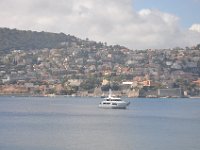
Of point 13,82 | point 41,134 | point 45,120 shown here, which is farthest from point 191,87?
point 41,134

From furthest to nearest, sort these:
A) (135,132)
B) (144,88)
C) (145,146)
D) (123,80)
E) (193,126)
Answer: (123,80), (144,88), (193,126), (135,132), (145,146)

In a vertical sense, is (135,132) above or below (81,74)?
below

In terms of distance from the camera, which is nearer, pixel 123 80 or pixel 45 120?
pixel 45 120

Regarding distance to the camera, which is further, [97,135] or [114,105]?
[114,105]

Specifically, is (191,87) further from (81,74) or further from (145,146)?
(145,146)

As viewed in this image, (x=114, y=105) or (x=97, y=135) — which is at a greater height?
(x=114, y=105)

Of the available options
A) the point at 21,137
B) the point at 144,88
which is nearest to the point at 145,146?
the point at 21,137

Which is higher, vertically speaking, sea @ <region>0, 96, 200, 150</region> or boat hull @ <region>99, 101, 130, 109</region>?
boat hull @ <region>99, 101, 130, 109</region>

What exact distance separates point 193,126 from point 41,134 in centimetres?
1762

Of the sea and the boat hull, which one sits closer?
the sea

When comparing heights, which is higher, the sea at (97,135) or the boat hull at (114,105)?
the boat hull at (114,105)

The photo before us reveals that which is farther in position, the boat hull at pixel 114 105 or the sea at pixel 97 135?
the boat hull at pixel 114 105

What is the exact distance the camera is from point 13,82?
189125 millimetres

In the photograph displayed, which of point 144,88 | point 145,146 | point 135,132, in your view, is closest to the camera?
point 145,146
